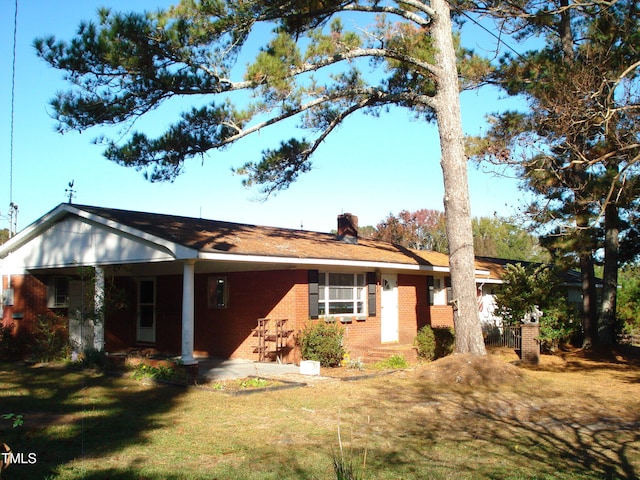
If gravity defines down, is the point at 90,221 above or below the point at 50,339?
above

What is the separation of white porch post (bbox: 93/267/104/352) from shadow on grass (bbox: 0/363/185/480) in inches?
44.0

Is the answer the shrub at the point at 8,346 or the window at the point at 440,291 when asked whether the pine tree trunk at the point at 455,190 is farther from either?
the shrub at the point at 8,346

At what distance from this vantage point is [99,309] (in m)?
15.0

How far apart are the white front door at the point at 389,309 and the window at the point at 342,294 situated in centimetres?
134

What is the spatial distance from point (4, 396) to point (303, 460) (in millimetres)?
7210

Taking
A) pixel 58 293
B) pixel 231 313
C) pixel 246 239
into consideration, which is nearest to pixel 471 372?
pixel 246 239

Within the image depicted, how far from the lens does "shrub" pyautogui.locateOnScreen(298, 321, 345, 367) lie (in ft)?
49.7

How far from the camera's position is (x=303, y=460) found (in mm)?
6922

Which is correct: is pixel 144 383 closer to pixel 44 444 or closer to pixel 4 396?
pixel 4 396

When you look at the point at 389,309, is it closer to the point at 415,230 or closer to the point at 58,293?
the point at 58,293

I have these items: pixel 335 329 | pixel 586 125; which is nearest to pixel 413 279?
pixel 335 329

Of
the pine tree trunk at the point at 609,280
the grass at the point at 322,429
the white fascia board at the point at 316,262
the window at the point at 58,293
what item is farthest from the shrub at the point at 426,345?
the window at the point at 58,293

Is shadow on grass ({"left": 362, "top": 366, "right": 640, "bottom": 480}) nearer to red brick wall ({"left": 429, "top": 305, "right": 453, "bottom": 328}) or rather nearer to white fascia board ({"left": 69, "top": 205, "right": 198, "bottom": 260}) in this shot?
white fascia board ({"left": 69, "top": 205, "right": 198, "bottom": 260})

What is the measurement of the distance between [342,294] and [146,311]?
664 centimetres
